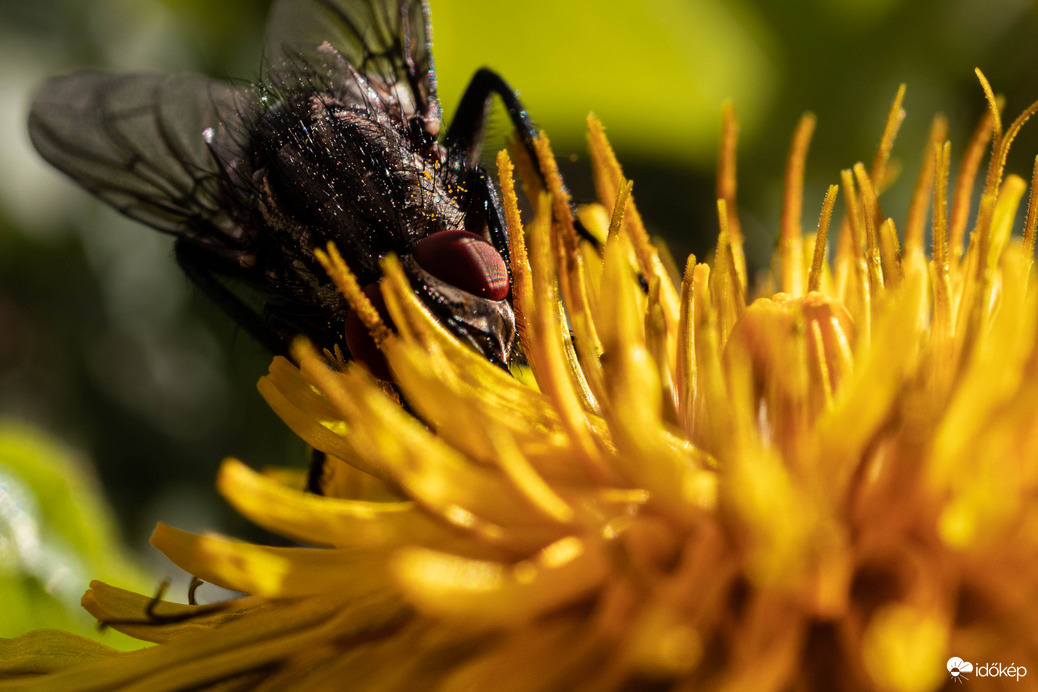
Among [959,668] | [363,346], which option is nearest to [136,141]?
[363,346]

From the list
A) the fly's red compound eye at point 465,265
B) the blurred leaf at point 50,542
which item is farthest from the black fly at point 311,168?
the blurred leaf at point 50,542

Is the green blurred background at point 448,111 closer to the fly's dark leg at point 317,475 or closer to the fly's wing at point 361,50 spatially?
the fly's wing at point 361,50

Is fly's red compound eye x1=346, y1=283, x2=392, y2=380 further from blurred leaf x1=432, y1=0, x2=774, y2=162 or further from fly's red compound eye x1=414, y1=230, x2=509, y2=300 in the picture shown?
blurred leaf x1=432, y1=0, x2=774, y2=162

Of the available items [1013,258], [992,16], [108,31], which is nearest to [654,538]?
[1013,258]

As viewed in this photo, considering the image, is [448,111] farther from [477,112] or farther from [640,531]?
[640,531]

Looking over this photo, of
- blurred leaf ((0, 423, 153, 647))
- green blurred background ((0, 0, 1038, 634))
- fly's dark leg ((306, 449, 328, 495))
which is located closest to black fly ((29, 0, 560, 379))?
fly's dark leg ((306, 449, 328, 495))

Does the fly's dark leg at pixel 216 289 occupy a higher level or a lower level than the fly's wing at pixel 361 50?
lower
